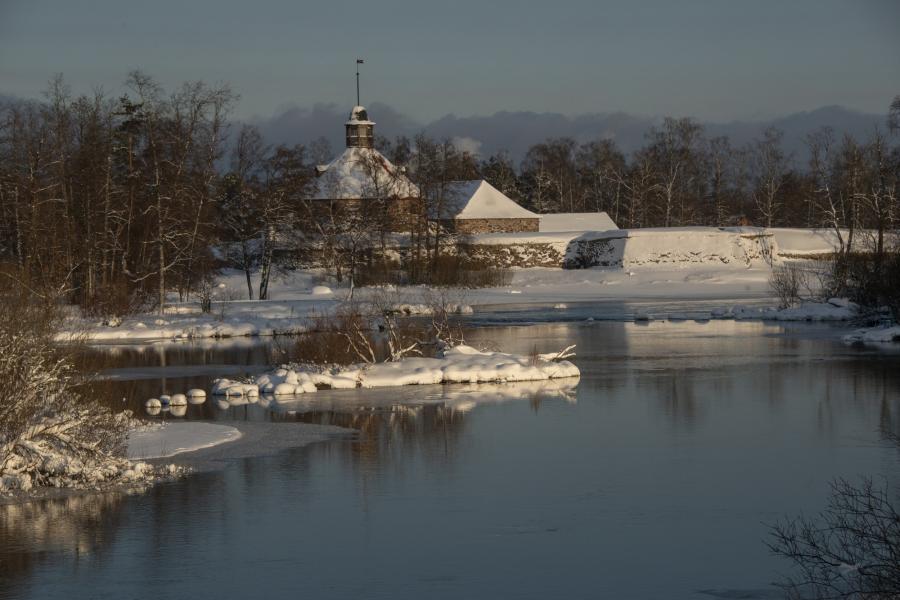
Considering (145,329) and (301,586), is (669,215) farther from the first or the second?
(301,586)

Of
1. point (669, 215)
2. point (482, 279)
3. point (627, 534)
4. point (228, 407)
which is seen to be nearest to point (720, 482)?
point (627, 534)

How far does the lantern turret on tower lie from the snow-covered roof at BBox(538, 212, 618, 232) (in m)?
11.1

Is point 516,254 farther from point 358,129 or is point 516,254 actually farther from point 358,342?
Answer: point 358,342

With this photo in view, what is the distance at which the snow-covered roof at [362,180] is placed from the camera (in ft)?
182

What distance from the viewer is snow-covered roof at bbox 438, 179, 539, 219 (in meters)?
63.7

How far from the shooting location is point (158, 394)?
66.9ft

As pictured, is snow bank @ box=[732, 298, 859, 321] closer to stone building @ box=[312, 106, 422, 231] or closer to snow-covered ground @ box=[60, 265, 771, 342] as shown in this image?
snow-covered ground @ box=[60, 265, 771, 342]

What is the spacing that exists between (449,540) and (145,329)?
79.7ft

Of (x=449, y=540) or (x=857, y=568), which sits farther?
(x=449, y=540)

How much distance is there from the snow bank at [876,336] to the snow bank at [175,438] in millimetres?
16462

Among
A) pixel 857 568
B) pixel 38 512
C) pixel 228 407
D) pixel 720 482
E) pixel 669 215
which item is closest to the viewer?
pixel 857 568

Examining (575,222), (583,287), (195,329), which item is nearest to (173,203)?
(195,329)

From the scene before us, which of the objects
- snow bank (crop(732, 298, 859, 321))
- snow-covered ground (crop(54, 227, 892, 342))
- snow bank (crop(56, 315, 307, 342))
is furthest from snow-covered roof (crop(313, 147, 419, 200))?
snow bank (crop(732, 298, 859, 321))

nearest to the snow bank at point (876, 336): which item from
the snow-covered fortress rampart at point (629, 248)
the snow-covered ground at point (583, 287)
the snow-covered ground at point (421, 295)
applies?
the snow-covered ground at point (583, 287)
